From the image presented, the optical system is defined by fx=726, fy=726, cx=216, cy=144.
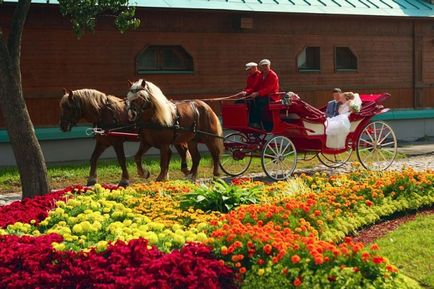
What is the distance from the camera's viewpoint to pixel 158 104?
40.8 ft

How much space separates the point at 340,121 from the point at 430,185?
4.32 metres

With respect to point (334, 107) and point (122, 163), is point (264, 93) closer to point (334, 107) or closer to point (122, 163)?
point (334, 107)

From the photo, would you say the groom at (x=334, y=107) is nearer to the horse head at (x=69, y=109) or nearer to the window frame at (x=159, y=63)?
the horse head at (x=69, y=109)

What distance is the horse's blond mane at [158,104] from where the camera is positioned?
40.1 feet

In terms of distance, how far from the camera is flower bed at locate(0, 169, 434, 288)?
5551mm

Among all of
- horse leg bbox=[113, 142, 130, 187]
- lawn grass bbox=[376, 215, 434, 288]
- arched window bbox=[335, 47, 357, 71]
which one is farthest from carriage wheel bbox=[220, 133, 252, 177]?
arched window bbox=[335, 47, 357, 71]

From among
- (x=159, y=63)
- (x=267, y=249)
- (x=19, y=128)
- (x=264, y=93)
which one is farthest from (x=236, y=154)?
(x=267, y=249)

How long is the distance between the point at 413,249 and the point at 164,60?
1333 centimetres

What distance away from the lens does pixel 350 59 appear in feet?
76.4

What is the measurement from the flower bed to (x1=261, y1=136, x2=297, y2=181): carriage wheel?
11.8ft

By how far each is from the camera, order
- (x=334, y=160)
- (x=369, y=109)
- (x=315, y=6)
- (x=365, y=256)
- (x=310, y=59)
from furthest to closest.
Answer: (x=310, y=59), (x=315, y=6), (x=334, y=160), (x=369, y=109), (x=365, y=256)

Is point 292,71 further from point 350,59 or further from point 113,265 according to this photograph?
point 113,265

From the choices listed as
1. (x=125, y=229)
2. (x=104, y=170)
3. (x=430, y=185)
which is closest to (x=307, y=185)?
(x=430, y=185)

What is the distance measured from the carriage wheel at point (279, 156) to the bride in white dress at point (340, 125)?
2.51 ft
